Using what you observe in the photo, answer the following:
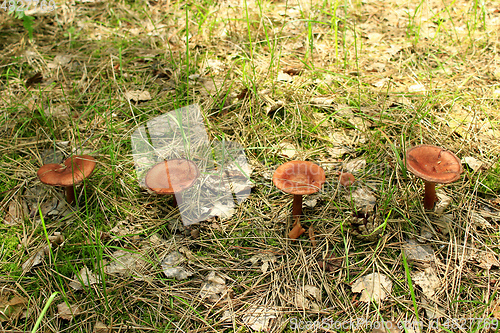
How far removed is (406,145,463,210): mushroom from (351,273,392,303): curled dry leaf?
2.17 ft

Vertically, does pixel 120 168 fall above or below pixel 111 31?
below

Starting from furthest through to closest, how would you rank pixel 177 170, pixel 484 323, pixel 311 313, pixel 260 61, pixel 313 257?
pixel 260 61, pixel 177 170, pixel 313 257, pixel 311 313, pixel 484 323

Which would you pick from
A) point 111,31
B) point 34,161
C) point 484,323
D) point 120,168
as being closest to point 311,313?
point 484,323

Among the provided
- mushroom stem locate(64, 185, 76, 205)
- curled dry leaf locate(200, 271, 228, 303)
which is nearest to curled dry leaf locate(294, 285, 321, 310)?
curled dry leaf locate(200, 271, 228, 303)

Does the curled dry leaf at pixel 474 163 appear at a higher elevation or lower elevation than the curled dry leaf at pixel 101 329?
higher

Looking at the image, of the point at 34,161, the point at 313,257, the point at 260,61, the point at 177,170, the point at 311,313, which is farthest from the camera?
the point at 260,61

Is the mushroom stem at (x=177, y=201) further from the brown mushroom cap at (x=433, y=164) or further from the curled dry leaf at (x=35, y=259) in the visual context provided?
the brown mushroom cap at (x=433, y=164)

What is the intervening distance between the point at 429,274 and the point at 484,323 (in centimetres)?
37

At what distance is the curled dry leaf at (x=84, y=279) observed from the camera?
2.28 meters

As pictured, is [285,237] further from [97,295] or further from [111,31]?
[111,31]

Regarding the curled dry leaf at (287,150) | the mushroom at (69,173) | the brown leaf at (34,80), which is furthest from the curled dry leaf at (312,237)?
the brown leaf at (34,80)

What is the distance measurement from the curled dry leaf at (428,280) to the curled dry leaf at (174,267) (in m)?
1.41

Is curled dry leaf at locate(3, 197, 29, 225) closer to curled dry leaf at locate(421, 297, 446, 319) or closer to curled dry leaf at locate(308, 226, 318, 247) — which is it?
curled dry leaf at locate(308, 226, 318, 247)

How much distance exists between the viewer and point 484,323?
2.01 meters
